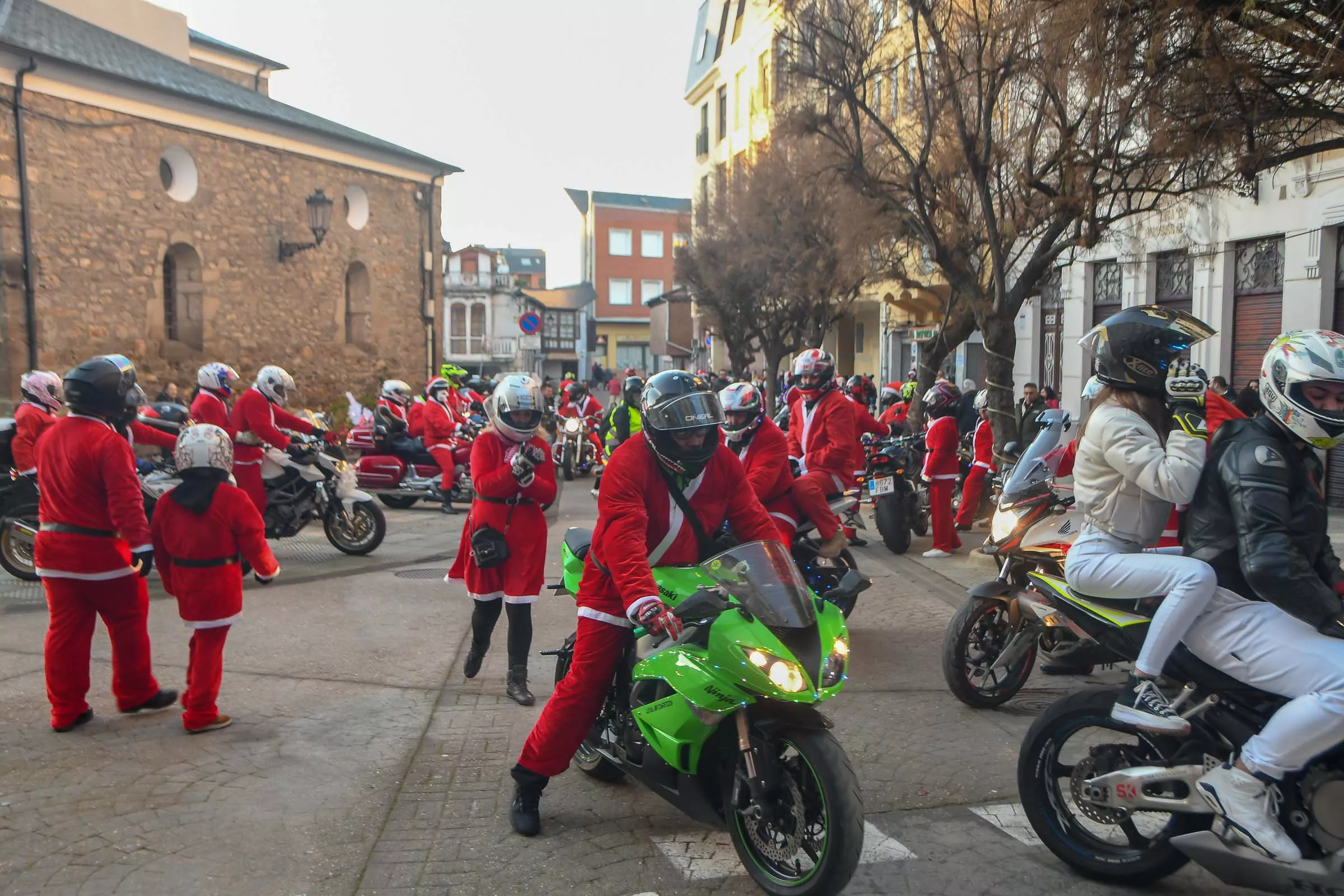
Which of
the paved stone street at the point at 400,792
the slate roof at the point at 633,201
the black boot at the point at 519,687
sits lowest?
the paved stone street at the point at 400,792

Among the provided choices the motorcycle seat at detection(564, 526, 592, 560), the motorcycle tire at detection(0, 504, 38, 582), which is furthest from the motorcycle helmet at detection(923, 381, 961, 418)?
the motorcycle tire at detection(0, 504, 38, 582)

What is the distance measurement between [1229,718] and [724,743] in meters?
1.60

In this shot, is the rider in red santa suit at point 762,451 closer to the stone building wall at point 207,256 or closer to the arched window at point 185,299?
the stone building wall at point 207,256

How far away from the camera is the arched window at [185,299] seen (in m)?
23.5

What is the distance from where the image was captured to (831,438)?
314 inches

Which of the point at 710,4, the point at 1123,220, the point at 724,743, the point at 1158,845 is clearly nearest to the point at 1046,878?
the point at 1158,845

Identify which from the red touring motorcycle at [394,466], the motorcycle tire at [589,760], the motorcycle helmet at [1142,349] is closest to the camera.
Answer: the motorcycle helmet at [1142,349]

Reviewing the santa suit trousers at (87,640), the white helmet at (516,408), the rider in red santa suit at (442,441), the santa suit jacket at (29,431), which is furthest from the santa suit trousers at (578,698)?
the rider in red santa suit at (442,441)

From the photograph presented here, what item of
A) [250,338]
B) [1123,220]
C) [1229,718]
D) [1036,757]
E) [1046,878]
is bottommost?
[1046,878]

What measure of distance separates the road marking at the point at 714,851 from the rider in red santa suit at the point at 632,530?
0.52 meters

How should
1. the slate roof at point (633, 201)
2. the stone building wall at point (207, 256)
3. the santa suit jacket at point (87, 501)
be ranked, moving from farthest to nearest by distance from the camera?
the slate roof at point (633, 201), the stone building wall at point (207, 256), the santa suit jacket at point (87, 501)

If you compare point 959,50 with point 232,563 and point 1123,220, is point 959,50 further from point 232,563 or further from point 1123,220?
point 232,563

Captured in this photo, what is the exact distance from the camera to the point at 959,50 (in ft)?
37.6

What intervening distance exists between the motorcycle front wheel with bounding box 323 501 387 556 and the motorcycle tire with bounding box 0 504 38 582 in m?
2.56
